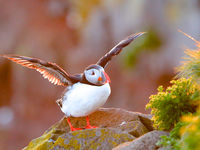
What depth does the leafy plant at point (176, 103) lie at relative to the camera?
3.20 metres

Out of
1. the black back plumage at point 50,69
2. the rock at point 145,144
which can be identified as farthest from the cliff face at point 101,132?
the black back plumage at point 50,69

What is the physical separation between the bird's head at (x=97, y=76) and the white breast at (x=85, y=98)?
6 cm

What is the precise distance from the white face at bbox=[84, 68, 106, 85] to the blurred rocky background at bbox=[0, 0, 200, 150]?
6.78 meters

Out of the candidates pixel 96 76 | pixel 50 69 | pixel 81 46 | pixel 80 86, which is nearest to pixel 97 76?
pixel 96 76

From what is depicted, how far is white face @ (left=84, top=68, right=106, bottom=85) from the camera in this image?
153 inches

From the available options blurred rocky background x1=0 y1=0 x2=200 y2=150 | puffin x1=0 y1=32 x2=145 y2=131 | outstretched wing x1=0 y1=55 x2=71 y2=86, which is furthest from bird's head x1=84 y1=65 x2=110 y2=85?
blurred rocky background x1=0 y1=0 x2=200 y2=150

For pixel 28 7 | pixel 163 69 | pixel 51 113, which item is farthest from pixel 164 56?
pixel 28 7

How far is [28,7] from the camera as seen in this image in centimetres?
1694

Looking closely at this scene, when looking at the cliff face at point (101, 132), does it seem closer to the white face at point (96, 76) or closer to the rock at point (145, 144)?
the rock at point (145, 144)

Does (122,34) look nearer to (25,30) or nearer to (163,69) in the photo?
(163,69)

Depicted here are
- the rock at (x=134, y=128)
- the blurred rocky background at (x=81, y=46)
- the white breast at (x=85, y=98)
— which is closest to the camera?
the rock at (x=134, y=128)

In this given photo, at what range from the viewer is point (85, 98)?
154 inches

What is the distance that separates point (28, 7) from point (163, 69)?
8.22 metres

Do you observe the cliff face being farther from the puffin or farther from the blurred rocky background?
the blurred rocky background
